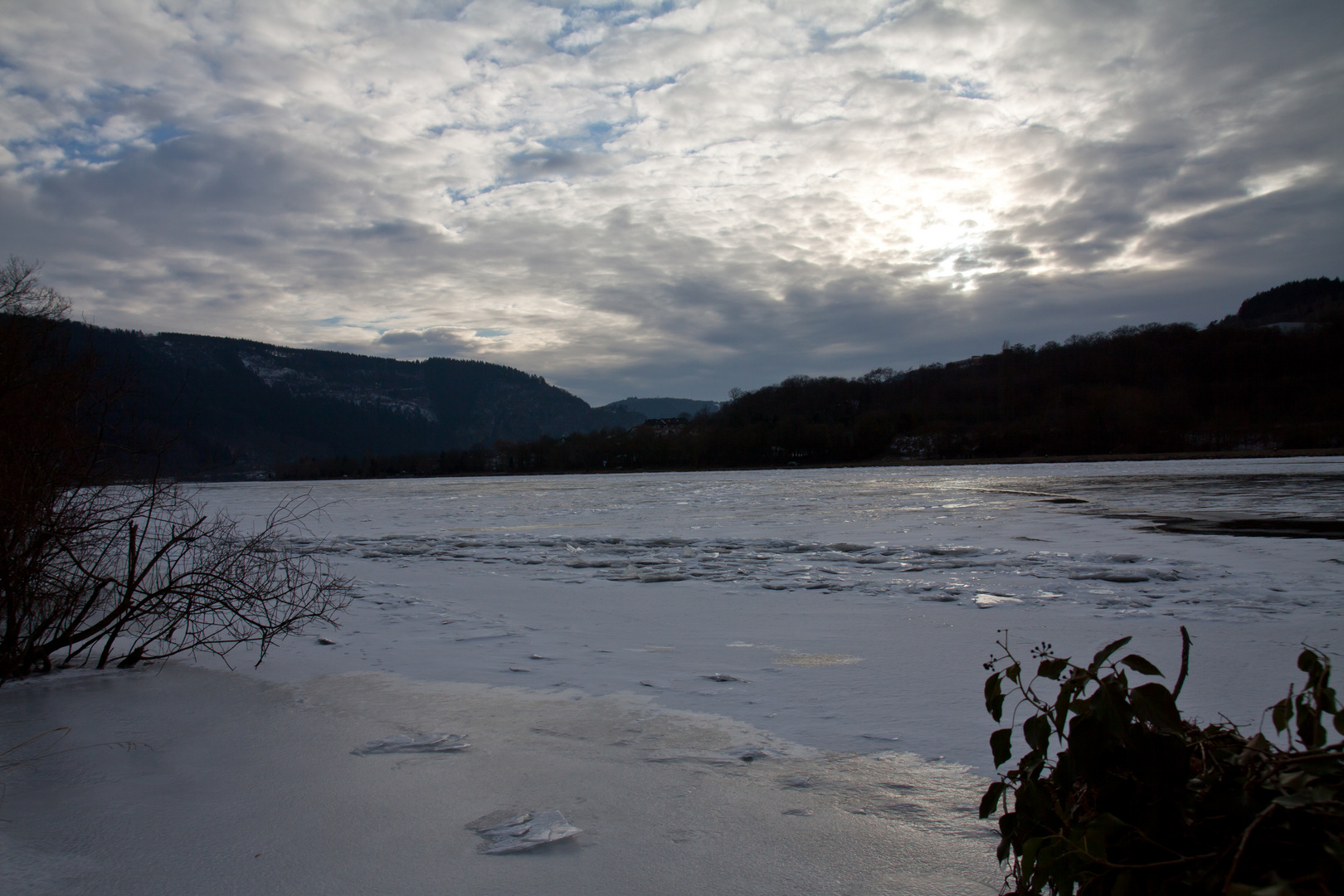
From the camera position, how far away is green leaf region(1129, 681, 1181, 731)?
99cm

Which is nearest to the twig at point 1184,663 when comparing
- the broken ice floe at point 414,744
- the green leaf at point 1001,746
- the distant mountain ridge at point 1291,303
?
the green leaf at point 1001,746

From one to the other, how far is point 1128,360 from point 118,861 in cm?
12410

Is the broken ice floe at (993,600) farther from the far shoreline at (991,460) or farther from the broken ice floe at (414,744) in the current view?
the far shoreline at (991,460)

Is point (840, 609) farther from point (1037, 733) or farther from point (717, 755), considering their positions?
point (1037, 733)

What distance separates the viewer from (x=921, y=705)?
13.3ft

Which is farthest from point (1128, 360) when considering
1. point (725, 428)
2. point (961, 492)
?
point (961, 492)

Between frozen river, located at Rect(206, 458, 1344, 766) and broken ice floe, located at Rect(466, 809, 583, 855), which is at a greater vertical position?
broken ice floe, located at Rect(466, 809, 583, 855)

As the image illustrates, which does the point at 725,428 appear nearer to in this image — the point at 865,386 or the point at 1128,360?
the point at 865,386

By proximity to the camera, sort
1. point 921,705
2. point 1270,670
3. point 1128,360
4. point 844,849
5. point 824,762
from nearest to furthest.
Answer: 1. point 844,849
2. point 824,762
3. point 921,705
4. point 1270,670
5. point 1128,360

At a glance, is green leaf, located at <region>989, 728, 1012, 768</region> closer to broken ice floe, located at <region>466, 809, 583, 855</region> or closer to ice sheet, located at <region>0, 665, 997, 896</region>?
ice sheet, located at <region>0, 665, 997, 896</region>

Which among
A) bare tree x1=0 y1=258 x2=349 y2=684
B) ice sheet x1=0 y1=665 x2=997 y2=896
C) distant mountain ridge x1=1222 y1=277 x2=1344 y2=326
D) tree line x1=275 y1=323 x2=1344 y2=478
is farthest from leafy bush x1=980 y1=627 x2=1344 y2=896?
distant mountain ridge x1=1222 y1=277 x2=1344 y2=326

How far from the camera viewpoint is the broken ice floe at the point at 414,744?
349 cm

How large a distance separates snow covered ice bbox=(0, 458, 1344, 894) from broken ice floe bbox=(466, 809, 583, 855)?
58 millimetres

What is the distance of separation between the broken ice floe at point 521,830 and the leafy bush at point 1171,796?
6.14 feet
